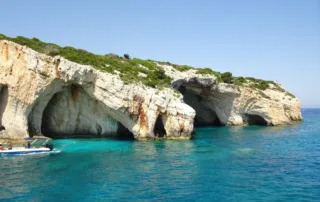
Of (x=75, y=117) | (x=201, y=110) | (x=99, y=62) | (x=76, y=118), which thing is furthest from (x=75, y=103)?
(x=201, y=110)

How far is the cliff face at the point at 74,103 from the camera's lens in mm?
38125

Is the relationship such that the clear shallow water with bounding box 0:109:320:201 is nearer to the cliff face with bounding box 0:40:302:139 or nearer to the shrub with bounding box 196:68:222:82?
the cliff face with bounding box 0:40:302:139

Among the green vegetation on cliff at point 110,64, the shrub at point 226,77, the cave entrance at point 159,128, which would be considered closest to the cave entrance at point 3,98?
the green vegetation on cliff at point 110,64

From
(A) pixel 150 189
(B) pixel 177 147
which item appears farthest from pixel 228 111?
(A) pixel 150 189

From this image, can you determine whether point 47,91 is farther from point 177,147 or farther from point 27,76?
point 177,147

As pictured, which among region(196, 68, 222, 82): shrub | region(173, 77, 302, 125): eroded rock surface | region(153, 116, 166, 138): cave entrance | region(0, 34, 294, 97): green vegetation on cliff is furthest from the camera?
region(173, 77, 302, 125): eroded rock surface

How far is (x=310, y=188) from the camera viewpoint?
2008 cm

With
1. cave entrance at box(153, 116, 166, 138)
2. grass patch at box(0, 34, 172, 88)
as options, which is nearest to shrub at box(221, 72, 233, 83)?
grass patch at box(0, 34, 172, 88)

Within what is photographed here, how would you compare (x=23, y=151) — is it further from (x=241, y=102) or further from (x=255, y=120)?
(x=255, y=120)

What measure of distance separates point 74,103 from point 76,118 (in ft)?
8.17

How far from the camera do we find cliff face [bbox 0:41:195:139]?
125ft

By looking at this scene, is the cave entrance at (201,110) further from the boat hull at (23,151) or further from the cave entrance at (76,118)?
the boat hull at (23,151)

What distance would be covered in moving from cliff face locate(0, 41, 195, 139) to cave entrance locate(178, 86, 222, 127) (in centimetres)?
2428

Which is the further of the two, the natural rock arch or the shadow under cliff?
the shadow under cliff
